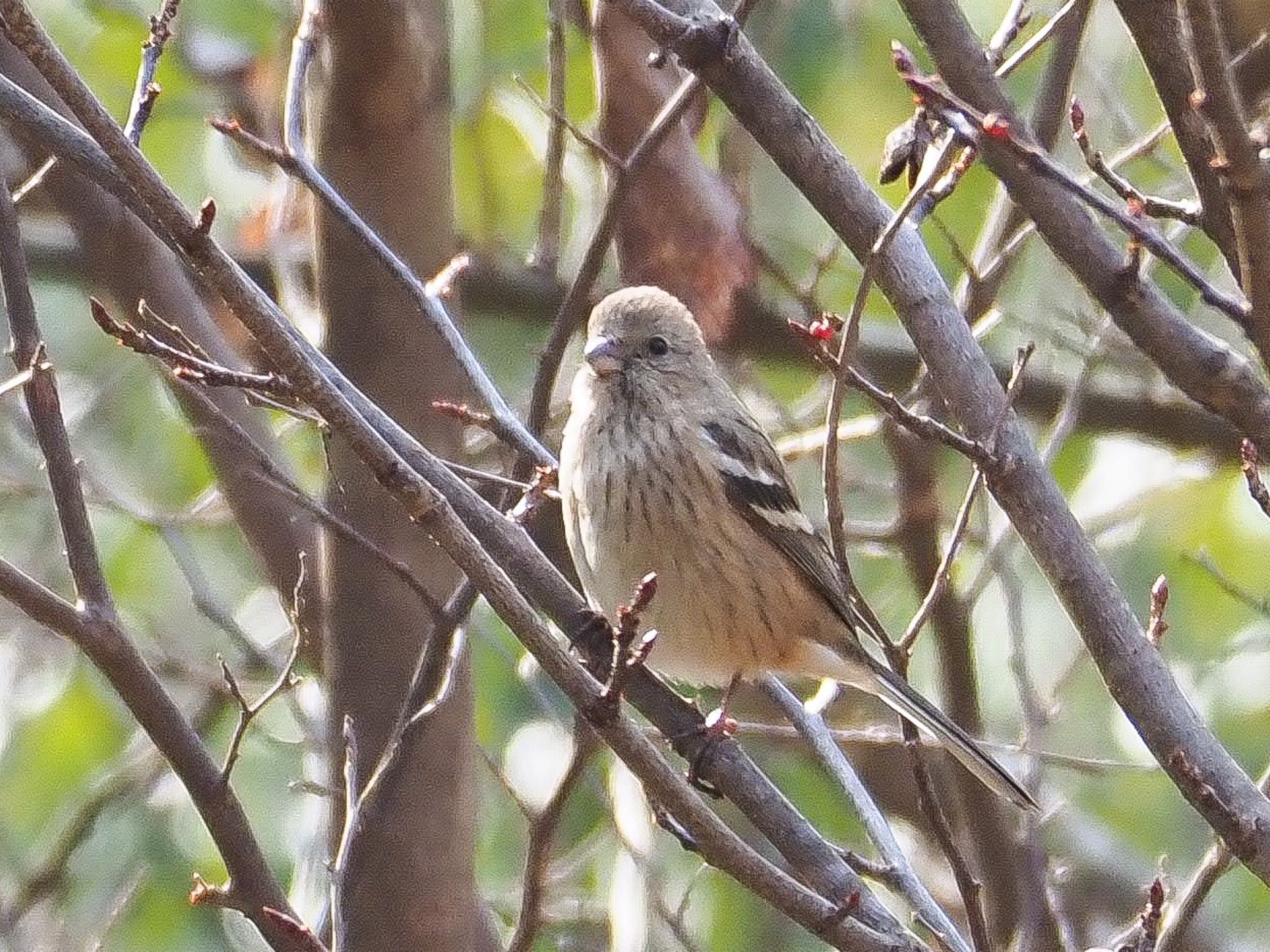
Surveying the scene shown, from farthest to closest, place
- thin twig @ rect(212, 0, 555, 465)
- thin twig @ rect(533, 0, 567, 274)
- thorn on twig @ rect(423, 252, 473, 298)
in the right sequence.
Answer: thin twig @ rect(533, 0, 567, 274) → thorn on twig @ rect(423, 252, 473, 298) → thin twig @ rect(212, 0, 555, 465)

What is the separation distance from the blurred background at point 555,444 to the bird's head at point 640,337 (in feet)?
0.43

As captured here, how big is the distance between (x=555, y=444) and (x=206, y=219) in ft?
13.5

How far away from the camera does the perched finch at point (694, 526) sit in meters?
4.09

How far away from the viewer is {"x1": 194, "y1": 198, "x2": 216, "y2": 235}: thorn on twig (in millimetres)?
2254

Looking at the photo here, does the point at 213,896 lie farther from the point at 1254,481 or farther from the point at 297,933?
the point at 1254,481

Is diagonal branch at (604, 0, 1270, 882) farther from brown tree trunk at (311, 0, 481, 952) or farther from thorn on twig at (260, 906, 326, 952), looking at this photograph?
brown tree trunk at (311, 0, 481, 952)

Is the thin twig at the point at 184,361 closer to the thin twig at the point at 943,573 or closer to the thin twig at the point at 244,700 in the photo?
the thin twig at the point at 244,700

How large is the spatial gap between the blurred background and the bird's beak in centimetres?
23

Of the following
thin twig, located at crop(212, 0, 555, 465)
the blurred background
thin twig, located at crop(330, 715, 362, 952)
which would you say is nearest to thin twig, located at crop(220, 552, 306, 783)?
thin twig, located at crop(330, 715, 362, 952)

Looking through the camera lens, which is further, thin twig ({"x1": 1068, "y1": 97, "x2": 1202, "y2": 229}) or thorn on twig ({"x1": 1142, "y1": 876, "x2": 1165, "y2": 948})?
thorn on twig ({"x1": 1142, "y1": 876, "x2": 1165, "y2": 948})

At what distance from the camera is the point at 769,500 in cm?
447

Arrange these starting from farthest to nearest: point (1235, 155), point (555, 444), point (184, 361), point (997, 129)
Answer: point (555, 444) → point (184, 361) → point (997, 129) → point (1235, 155)

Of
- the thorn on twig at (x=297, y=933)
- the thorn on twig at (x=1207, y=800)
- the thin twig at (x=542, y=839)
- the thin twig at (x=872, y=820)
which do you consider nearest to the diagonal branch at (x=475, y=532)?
the thin twig at (x=872, y=820)

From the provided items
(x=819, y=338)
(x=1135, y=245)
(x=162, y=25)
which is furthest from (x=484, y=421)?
(x=1135, y=245)
